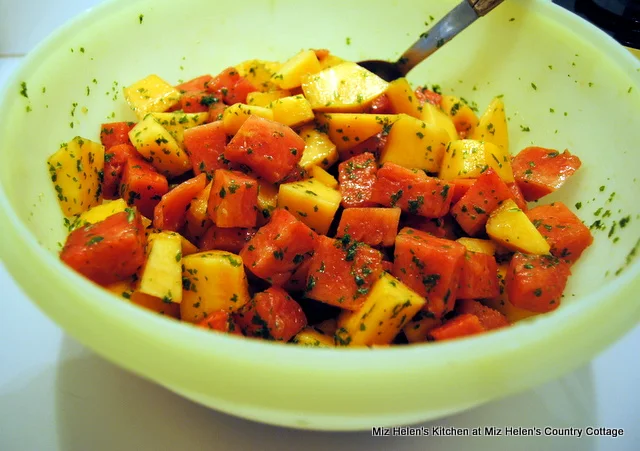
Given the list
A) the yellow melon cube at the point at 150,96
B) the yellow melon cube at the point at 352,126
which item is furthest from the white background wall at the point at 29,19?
the yellow melon cube at the point at 352,126

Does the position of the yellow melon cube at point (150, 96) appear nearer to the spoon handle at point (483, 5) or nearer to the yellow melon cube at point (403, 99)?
the yellow melon cube at point (403, 99)

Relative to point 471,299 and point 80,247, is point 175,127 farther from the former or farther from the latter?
point 471,299

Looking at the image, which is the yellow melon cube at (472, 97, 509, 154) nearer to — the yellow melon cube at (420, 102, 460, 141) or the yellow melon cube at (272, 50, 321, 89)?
the yellow melon cube at (420, 102, 460, 141)

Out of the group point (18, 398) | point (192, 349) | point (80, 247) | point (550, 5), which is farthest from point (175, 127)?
point (550, 5)

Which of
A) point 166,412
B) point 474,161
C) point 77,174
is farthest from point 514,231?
point 77,174

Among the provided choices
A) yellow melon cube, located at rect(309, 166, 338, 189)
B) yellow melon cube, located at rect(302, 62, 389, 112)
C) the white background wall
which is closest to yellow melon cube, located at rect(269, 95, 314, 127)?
yellow melon cube, located at rect(302, 62, 389, 112)

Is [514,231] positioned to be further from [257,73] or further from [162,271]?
[257,73]

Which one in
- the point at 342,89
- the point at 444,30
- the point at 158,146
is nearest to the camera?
the point at 158,146

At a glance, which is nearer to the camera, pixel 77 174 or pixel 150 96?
pixel 77 174
